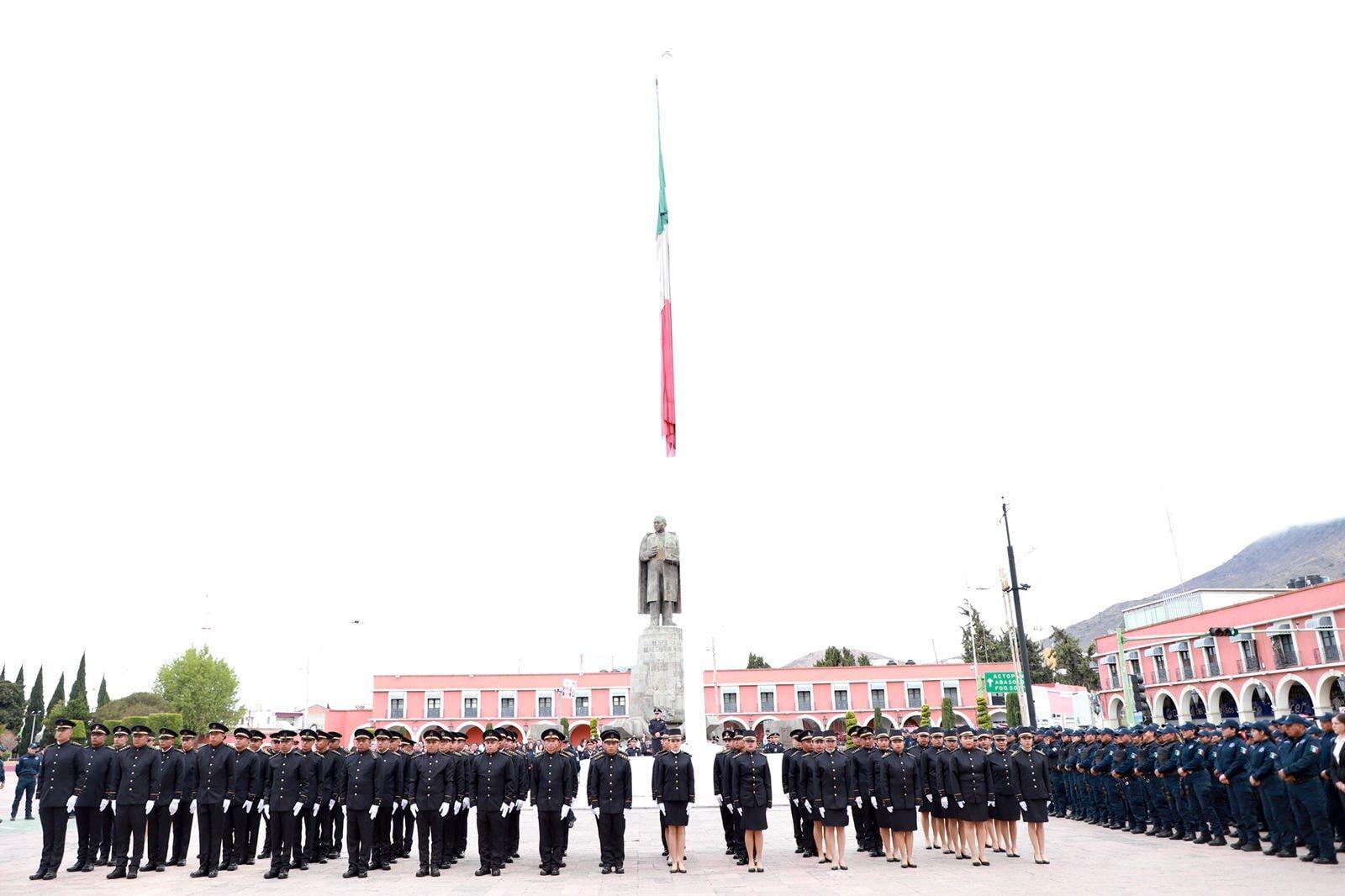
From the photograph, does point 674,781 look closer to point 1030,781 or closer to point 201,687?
point 1030,781

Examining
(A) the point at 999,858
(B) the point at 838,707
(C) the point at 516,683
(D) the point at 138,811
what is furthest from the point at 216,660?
(A) the point at 999,858

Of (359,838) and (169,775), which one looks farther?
(169,775)

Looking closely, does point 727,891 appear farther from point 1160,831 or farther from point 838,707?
point 838,707

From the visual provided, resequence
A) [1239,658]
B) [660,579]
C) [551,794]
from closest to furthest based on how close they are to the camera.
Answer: [551,794]
[660,579]
[1239,658]

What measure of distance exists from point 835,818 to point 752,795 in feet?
3.40

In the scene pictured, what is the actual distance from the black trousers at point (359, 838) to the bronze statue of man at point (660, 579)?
13.1m

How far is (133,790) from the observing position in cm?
1087

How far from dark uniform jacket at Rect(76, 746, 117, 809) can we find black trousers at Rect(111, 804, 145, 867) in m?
0.25

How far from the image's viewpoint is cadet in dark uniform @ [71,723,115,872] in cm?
1087

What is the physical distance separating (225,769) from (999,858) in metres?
9.48

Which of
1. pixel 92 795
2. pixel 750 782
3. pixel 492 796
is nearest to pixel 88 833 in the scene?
pixel 92 795

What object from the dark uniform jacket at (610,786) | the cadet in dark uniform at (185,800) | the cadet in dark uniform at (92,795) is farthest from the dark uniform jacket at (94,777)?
the dark uniform jacket at (610,786)

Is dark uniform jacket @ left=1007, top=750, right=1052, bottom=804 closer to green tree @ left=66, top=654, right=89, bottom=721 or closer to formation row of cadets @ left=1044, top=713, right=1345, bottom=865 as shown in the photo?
formation row of cadets @ left=1044, top=713, right=1345, bottom=865

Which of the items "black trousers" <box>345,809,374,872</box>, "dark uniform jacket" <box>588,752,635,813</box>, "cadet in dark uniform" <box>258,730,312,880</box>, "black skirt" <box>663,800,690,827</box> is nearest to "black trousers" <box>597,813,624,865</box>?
"dark uniform jacket" <box>588,752,635,813</box>
